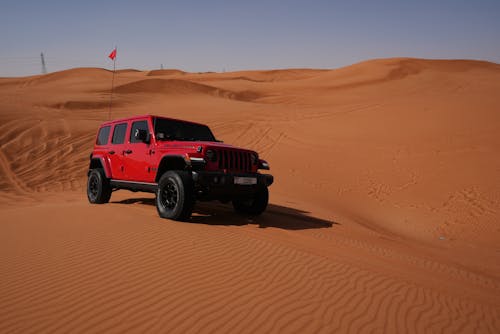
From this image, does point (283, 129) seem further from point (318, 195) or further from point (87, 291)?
point (87, 291)

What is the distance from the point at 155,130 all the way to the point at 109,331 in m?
4.34

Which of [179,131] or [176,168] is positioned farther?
[179,131]

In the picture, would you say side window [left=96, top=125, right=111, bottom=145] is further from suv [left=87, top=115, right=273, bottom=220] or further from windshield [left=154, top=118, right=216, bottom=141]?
windshield [left=154, top=118, right=216, bottom=141]

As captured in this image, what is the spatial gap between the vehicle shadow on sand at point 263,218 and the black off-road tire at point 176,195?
0.40m

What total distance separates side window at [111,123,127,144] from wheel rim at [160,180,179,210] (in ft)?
6.98

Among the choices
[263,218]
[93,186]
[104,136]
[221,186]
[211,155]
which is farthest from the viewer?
[104,136]

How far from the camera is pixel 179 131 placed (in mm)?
6668

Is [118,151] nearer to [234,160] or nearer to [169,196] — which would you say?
[169,196]

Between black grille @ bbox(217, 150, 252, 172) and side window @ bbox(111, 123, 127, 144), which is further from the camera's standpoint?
side window @ bbox(111, 123, 127, 144)

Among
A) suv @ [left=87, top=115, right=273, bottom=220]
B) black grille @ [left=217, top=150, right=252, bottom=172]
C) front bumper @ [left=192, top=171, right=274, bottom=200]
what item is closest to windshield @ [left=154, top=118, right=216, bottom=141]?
suv @ [left=87, top=115, right=273, bottom=220]

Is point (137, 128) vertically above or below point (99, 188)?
above

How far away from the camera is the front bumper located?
17.2 feet

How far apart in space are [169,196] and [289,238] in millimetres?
2110

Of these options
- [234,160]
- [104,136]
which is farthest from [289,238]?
[104,136]
